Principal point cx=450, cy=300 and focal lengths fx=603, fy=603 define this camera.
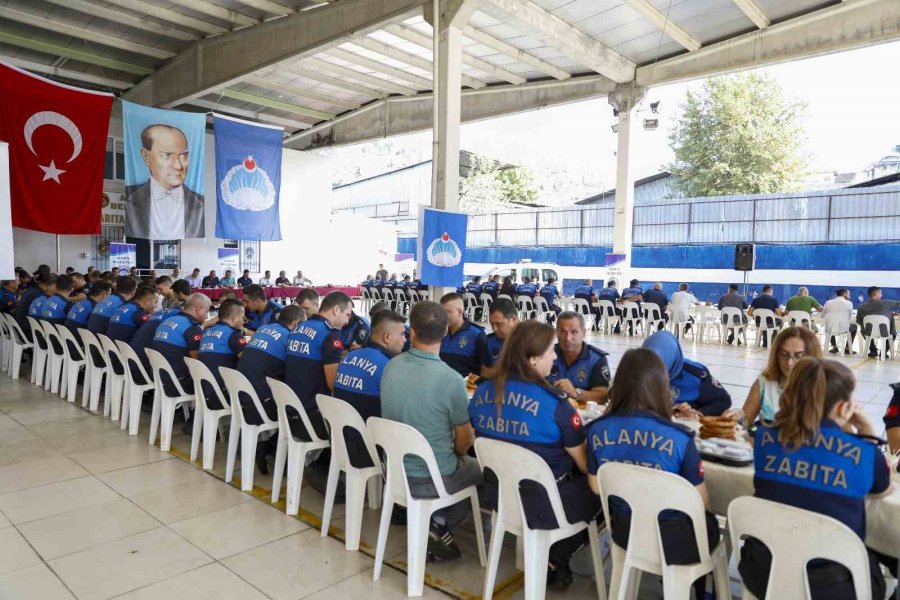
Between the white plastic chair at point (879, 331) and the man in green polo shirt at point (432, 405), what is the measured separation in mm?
8802

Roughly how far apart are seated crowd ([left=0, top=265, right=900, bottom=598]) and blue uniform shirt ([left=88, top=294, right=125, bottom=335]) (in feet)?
3.48

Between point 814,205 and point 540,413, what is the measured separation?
1835 centimetres

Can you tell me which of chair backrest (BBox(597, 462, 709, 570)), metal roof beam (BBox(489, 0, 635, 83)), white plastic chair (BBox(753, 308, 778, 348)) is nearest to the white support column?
metal roof beam (BBox(489, 0, 635, 83))

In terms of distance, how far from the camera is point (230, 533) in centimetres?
318

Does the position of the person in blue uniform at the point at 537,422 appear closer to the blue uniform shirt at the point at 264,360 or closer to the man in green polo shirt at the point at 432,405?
the man in green polo shirt at the point at 432,405

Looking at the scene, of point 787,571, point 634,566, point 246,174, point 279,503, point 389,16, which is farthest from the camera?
point 246,174

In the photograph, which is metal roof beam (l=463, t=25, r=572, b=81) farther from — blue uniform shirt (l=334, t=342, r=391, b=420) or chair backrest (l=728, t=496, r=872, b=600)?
chair backrest (l=728, t=496, r=872, b=600)

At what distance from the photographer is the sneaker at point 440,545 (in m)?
2.86

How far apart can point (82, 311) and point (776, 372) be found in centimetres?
616

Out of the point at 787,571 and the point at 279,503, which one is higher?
the point at 787,571

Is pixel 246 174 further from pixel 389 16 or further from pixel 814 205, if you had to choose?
pixel 814 205

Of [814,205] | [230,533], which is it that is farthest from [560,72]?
[230,533]

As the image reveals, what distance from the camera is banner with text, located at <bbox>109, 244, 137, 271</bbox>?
1483cm

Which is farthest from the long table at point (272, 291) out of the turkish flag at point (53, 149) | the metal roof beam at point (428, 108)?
the metal roof beam at point (428, 108)
